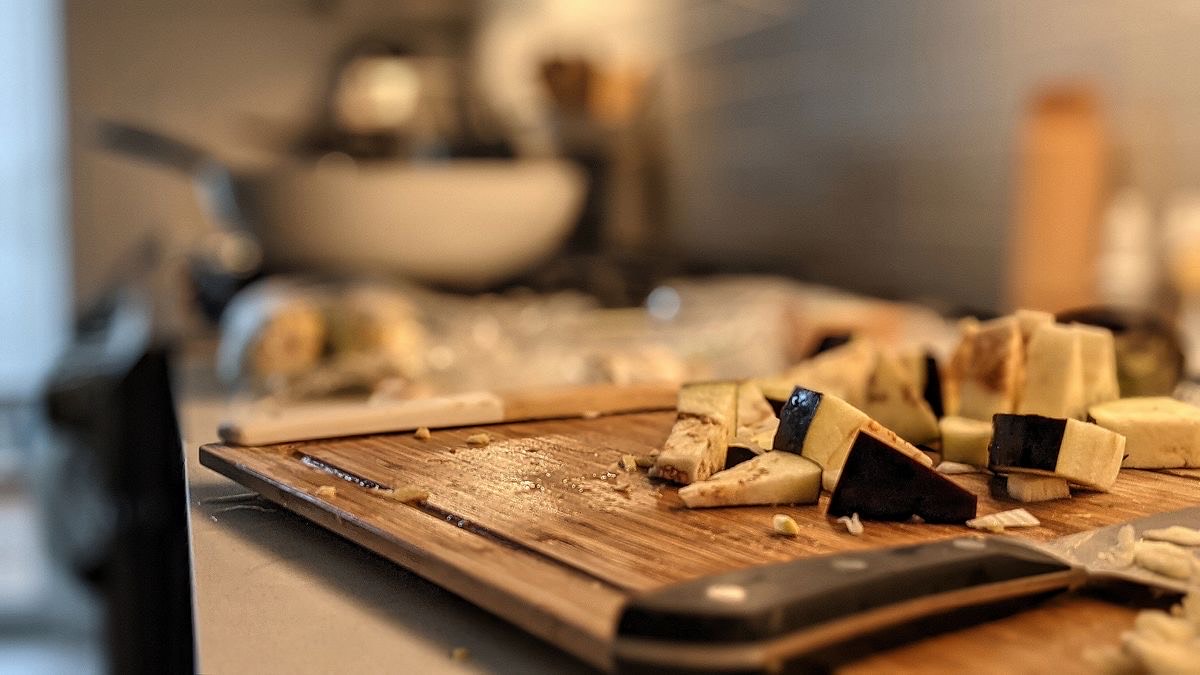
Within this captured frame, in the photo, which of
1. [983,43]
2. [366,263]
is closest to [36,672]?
[366,263]

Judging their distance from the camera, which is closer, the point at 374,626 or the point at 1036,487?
the point at 374,626

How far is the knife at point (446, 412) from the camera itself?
78 centimetres

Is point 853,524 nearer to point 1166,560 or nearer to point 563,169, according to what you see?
point 1166,560

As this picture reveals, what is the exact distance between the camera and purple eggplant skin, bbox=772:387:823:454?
2.10ft

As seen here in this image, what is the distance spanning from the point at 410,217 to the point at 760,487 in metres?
1.27

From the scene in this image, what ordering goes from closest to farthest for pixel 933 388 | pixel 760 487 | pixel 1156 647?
pixel 1156 647 → pixel 760 487 → pixel 933 388

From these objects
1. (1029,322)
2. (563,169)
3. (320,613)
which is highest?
(563,169)

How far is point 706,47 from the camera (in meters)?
3.04

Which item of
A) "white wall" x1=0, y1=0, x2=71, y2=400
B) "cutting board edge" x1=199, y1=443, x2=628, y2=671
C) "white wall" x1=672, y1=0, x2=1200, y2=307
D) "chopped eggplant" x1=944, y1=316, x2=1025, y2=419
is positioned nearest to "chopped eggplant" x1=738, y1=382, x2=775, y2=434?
"chopped eggplant" x1=944, y1=316, x2=1025, y2=419

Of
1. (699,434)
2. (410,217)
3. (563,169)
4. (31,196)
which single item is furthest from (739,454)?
(31,196)

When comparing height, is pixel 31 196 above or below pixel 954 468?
above

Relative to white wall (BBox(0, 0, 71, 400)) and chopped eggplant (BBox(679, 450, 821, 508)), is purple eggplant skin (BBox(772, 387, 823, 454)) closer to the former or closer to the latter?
chopped eggplant (BBox(679, 450, 821, 508))

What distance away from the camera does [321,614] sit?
1.78 feet

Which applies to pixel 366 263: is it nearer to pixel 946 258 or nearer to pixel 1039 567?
pixel 946 258
